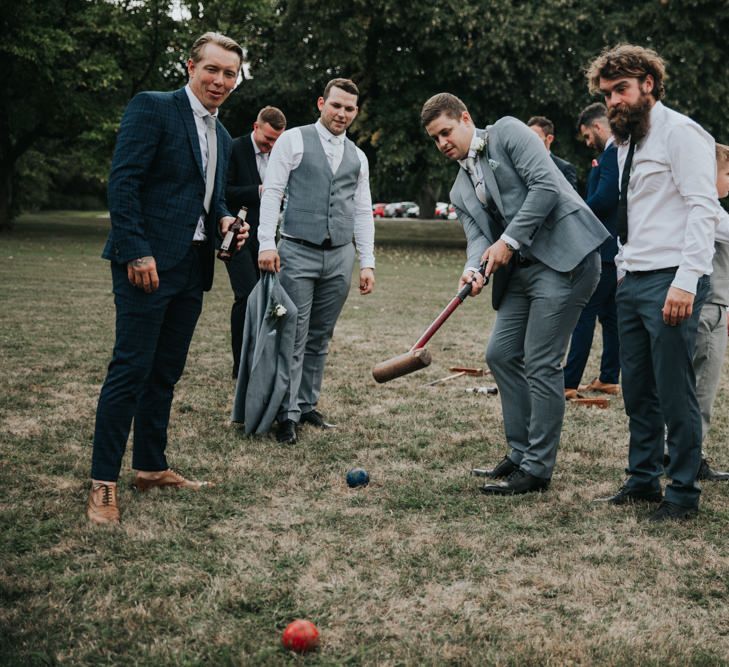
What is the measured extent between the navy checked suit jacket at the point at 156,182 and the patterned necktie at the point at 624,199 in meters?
2.01

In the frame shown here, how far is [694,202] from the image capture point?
12.2 ft

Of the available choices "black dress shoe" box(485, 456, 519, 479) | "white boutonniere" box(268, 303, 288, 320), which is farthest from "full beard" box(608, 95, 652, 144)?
"white boutonniere" box(268, 303, 288, 320)

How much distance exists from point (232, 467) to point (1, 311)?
6.58 metres

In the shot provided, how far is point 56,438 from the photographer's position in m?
5.09

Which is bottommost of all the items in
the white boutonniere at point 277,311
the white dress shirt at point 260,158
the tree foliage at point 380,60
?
the white boutonniere at point 277,311

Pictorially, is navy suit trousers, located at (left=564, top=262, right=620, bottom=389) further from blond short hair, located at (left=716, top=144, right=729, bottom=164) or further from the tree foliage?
the tree foliage

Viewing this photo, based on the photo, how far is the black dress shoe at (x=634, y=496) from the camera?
4246 millimetres

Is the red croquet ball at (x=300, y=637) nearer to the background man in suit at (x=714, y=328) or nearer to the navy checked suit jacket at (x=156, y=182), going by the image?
the navy checked suit jacket at (x=156, y=182)

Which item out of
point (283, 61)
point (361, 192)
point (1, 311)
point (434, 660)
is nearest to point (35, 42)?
point (283, 61)

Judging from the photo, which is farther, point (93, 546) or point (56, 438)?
point (56, 438)

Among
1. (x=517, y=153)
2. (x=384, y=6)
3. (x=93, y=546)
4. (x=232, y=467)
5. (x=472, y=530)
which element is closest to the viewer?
(x=93, y=546)

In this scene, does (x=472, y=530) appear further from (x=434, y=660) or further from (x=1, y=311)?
(x=1, y=311)

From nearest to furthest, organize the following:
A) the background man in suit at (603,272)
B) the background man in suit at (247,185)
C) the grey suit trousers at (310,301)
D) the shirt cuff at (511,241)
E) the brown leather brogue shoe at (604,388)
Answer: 1. the shirt cuff at (511,241)
2. the grey suit trousers at (310,301)
3. the background man in suit at (603,272)
4. the background man in suit at (247,185)
5. the brown leather brogue shoe at (604,388)

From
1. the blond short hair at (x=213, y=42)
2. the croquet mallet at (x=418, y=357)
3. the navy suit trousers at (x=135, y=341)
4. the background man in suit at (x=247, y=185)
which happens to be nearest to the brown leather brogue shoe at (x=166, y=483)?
the navy suit trousers at (x=135, y=341)
